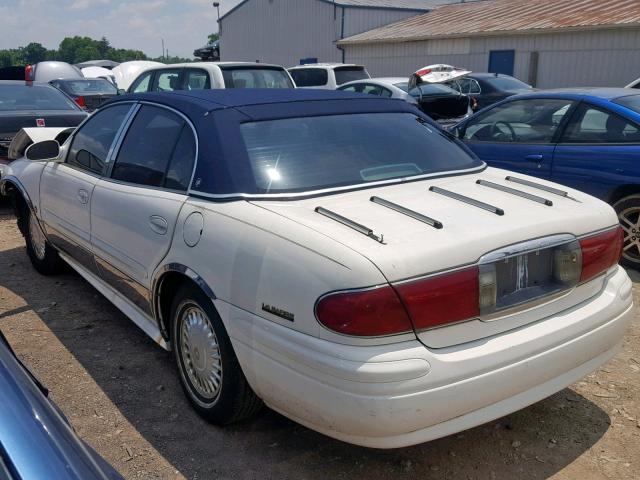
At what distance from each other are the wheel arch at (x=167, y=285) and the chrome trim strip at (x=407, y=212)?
86 cm

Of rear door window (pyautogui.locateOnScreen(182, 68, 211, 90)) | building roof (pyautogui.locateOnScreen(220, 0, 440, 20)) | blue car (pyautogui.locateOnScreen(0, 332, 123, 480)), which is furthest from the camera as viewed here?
building roof (pyautogui.locateOnScreen(220, 0, 440, 20))

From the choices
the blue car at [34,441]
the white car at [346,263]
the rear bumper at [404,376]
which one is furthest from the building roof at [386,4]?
the blue car at [34,441]

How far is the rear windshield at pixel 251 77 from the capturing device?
9.57 m

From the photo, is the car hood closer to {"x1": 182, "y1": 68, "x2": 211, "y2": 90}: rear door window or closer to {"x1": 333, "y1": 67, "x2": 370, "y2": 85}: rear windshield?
{"x1": 182, "y1": 68, "x2": 211, "y2": 90}: rear door window

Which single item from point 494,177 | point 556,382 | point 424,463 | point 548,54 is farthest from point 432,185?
point 548,54

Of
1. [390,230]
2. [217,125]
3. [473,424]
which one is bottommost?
[473,424]

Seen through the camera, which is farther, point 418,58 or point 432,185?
point 418,58

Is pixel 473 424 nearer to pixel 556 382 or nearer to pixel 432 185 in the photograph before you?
pixel 556 382

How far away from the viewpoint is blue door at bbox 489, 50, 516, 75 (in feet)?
72.6

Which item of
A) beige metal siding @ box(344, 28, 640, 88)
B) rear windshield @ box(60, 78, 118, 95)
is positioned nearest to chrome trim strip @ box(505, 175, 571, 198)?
rear windshield @ box(60, 78, 118, 95)

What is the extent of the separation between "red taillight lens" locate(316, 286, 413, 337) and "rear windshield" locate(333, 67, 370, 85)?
39.1ft

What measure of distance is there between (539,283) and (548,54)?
20.4m

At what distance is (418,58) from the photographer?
83.4ft

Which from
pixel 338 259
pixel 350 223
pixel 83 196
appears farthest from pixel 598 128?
pixel 83 196
